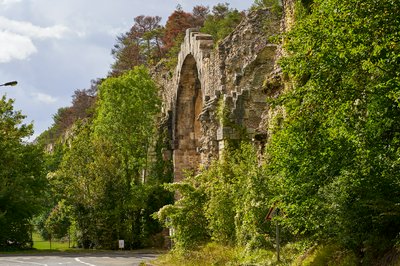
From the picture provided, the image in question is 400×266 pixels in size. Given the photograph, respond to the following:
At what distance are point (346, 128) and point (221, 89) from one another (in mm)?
21418

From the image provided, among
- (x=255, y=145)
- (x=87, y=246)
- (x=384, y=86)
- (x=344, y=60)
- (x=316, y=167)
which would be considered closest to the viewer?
(x=384, y=86)

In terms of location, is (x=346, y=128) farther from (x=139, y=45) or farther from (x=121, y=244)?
(x=139, y=45)

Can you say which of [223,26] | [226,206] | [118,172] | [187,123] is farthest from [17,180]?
[226,206]

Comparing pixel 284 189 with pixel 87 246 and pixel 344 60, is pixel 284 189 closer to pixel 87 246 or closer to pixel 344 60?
pixel 344 60

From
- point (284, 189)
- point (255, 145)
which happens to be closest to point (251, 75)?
point (255, 145)

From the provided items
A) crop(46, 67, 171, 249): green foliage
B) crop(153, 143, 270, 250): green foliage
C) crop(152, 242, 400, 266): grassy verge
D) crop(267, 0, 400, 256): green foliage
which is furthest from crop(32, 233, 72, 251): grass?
crop(267, 0, 400, 256): green foliage

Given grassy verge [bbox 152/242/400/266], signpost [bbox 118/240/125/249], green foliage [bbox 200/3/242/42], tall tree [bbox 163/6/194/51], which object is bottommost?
grassy verge [bbox 152/242/400/266]

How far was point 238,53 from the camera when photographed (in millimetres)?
31922

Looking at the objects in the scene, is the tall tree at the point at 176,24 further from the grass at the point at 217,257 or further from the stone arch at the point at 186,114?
the grass at the point at 217,257

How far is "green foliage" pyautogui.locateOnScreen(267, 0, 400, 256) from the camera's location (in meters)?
10.5

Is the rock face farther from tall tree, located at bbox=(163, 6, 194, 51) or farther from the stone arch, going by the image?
Answer: tall tree, located at bbox=(163, 6, 194, 51)

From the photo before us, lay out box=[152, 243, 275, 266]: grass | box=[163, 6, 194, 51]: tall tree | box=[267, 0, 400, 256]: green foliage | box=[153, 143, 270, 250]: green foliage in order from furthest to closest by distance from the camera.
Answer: box=[163, 6, 194, 51]: tall tree
box=[153, 143, 270, 250]: green foliage
box=[152, 243, 275, 266]: grass
box=[267, 0, 400, 256]: green foliage

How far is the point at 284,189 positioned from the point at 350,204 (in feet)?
4.27

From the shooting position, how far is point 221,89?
32.1 metres
